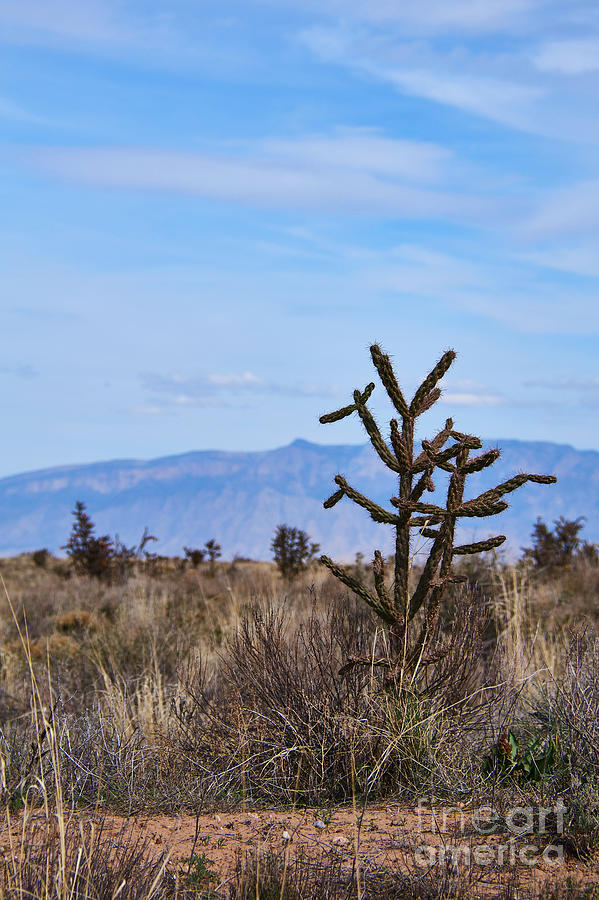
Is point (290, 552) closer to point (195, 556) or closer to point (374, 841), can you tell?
point (195, 556)

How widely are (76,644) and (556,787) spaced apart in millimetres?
8957

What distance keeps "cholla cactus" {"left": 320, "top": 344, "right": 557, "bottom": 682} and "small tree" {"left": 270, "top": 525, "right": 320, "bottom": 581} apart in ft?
41.6

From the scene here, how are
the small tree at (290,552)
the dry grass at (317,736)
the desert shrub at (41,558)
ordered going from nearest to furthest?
the dry grass at (317,736) → the small tree at (290,552) → the desert shrub at (41,558)

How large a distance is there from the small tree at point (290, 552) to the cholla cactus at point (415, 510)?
12681mm

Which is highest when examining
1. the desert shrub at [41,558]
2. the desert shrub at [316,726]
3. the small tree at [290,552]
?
the small tree at [290,552]

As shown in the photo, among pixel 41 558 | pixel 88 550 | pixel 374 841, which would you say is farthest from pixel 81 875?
pixel 41 558

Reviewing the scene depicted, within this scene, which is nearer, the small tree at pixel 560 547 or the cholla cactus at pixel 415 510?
the cholla cactus at pixel 415 510

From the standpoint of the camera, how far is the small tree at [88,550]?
19.7 m

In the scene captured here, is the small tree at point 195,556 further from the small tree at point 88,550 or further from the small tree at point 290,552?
the small tree at point 290,552

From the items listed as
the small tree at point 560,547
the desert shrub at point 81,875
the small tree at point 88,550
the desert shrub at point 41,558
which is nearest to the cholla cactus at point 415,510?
the desert shrub at point 81,875

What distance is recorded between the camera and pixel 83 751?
6.48m

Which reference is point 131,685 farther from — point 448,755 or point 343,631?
point 448,755

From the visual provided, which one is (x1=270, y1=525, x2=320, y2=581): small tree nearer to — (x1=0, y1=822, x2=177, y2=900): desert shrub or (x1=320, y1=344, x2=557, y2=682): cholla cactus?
(x1=320, y1=344, x2=557, y2=682): cholla cactus

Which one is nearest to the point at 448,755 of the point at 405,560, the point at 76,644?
the point at 405,560
